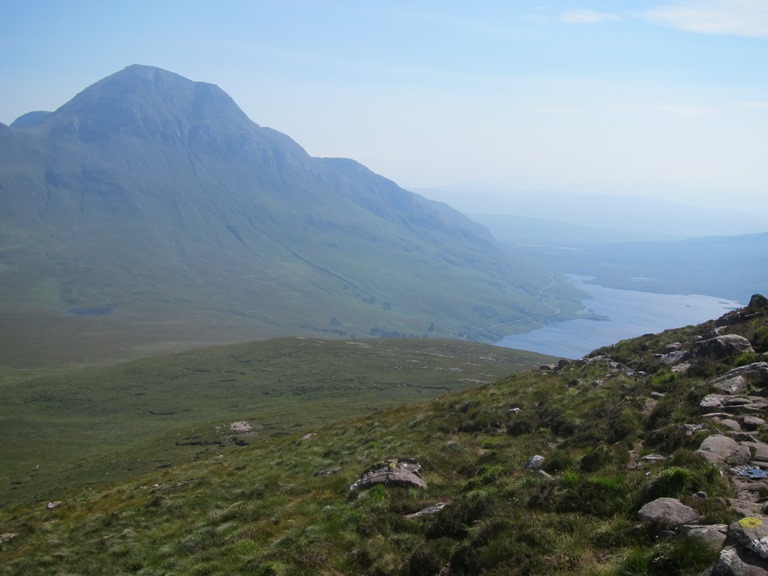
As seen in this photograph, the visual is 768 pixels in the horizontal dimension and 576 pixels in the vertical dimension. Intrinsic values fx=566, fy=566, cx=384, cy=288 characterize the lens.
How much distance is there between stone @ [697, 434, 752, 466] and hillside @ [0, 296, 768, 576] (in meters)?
0.05

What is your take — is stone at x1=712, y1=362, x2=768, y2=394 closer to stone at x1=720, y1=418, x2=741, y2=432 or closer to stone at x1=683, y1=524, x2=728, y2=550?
stone at x1=720, y1=418, x2=741, y2=432

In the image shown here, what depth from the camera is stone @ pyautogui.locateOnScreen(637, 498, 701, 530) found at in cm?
1084

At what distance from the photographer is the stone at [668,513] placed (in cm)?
1084

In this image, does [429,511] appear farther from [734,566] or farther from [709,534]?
[734,566]

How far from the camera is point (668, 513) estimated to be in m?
11.2

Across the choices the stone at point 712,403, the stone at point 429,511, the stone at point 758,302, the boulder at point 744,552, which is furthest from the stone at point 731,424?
the stone at point 758,302

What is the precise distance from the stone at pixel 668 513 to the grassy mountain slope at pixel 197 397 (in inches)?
2065

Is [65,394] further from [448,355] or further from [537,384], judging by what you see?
[537,384]

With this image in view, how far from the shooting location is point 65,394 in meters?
125

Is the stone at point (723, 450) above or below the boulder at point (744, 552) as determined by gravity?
below

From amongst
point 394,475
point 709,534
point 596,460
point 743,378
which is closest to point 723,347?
point 743,378

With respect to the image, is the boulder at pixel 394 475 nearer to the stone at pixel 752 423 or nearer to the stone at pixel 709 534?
the stone at pixel 709 534

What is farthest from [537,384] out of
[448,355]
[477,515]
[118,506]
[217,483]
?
[448,355]

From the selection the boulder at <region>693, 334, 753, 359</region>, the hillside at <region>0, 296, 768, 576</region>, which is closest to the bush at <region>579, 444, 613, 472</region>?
the hillside at <region>0, 296, 768, 576</region>
